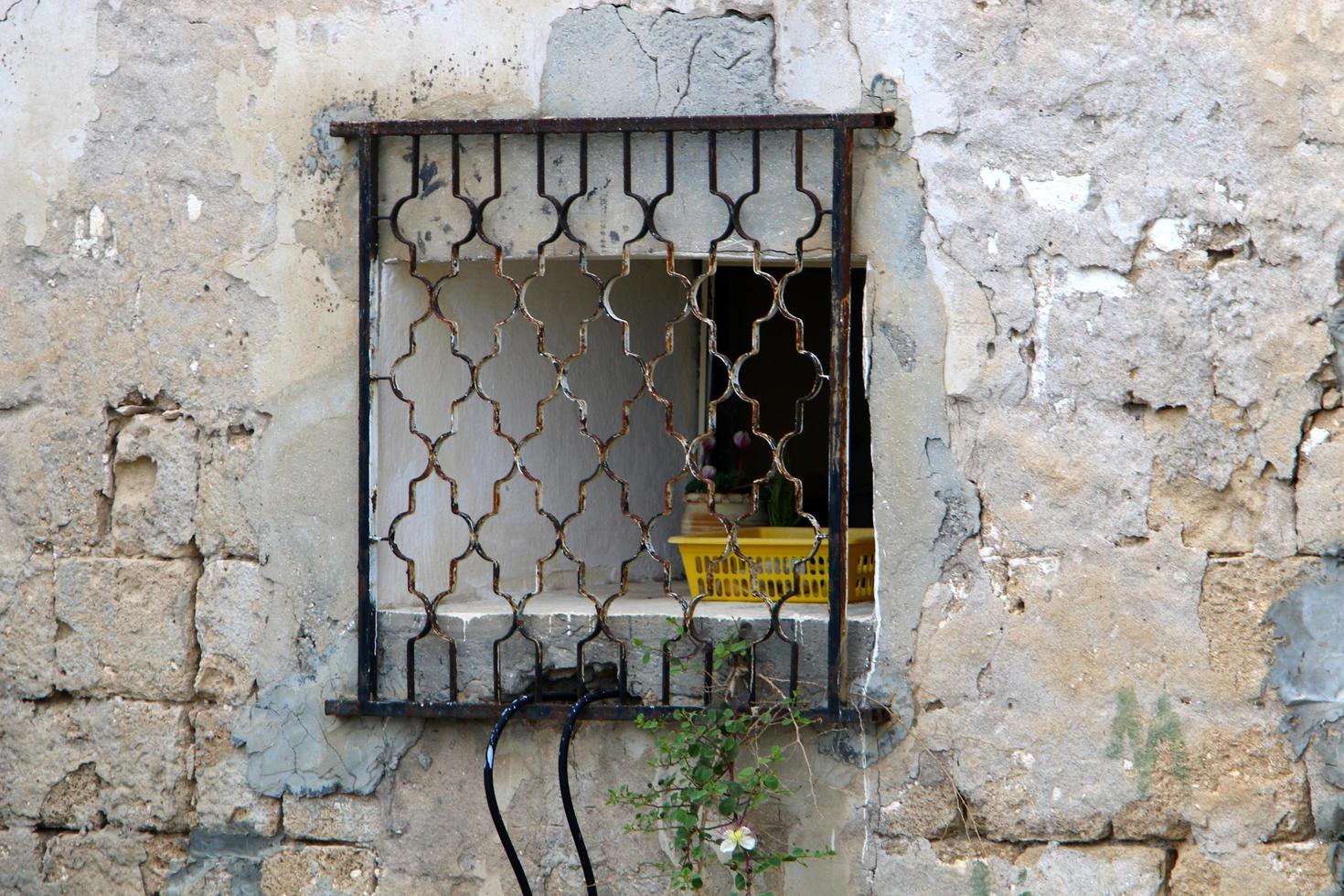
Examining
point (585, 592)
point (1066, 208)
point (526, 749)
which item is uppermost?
point (1066, 208)

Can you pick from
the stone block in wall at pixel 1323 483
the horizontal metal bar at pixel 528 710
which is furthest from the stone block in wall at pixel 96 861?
the stone block in wall at pixel 1323 483

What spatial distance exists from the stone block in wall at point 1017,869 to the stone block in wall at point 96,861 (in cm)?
167

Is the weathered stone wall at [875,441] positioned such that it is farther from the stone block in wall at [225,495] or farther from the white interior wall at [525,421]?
the white interior wall at [525,421]

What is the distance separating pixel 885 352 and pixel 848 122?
0.48 metres

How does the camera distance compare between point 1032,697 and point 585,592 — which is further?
point 585,592

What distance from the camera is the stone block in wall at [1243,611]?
3031mm

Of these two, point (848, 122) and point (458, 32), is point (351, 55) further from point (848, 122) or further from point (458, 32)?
point (848, 122)

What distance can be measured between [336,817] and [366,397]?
3.10ft

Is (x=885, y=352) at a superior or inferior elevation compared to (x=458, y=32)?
inferior

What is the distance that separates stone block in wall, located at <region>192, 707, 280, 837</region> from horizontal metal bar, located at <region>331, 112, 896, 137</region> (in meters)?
1.35

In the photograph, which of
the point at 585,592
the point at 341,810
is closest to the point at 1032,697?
the point at 585,592

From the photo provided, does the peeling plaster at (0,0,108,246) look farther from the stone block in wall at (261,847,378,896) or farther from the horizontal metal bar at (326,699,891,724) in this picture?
the stone block in wall at (261,847,378,896)

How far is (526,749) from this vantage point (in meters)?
3.38

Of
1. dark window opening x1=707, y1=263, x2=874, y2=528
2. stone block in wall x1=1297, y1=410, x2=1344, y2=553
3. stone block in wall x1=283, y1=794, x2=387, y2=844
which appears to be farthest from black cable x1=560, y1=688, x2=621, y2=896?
stone block in wall x1=1297, y1=410, x2=1344, y2=553
